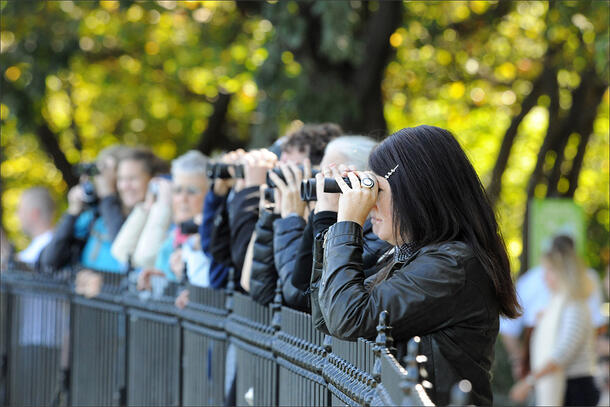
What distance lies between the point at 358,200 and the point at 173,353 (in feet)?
11.1

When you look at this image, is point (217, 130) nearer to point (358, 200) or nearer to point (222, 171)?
point (222, 171)

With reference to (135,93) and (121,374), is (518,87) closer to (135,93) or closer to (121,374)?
(135,93)

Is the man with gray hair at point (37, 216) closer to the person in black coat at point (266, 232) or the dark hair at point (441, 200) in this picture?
the person in black coat at point (266, 232)

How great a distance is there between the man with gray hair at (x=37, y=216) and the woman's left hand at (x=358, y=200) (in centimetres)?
696

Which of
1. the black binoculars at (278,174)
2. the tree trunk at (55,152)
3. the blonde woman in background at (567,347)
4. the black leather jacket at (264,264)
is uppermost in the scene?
the tree trunk at (55,152)

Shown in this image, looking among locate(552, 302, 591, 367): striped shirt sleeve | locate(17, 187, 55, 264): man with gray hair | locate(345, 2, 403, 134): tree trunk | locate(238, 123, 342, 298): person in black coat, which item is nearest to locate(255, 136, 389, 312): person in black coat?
locate(238, 123, 342, 298): person in black coat

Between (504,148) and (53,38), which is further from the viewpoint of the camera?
(504,148)

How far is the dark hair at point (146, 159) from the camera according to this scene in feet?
28.8

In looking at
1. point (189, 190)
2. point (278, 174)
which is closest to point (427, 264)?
point (278, 174)

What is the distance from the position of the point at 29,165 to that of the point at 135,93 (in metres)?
5.40

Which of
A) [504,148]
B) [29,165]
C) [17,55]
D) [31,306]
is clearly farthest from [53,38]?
[29,165]

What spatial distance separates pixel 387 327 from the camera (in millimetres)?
3297

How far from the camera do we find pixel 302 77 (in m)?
11.6

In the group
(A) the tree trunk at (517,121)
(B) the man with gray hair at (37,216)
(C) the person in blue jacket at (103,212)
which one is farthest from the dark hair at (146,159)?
(A) the tree trunk at (517,121)
